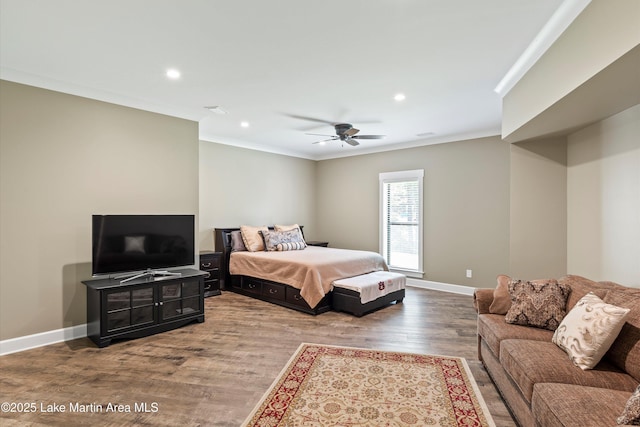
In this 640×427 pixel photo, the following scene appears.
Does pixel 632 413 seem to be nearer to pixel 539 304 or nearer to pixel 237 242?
pixel 539 304

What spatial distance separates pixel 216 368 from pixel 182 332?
111 centimetres

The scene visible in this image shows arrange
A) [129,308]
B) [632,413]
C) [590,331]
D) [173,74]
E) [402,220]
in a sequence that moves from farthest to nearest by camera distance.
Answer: [402,220] < [129,308] < [173,74] < [590,331] < [632,413]

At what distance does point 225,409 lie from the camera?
2295 mm

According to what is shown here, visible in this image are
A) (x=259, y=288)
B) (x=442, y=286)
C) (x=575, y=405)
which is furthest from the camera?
(x=442, y=286)

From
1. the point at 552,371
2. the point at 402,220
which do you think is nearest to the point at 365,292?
the point at 402,220

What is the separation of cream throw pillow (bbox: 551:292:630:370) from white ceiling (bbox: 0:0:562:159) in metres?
1.99

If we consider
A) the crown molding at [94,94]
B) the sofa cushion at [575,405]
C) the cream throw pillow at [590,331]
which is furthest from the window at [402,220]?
the sofa cushion at [575,405]

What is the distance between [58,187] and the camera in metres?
3.51

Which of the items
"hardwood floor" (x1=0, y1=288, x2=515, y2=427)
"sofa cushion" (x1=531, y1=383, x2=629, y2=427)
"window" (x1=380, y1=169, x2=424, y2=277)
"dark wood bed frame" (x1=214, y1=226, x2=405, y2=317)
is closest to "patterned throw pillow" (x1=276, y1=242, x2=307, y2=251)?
"dark wood bed frame" (x1=214, y1=226, x2=405, y2=317)

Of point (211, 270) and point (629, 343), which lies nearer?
point (629, 343)

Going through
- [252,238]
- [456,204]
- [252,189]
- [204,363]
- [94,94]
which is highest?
[94,94]

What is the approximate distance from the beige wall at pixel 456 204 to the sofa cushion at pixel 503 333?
295 cm

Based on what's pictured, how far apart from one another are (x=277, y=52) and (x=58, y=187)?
2791 millimetres

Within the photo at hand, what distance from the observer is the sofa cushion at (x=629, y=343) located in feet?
6.02
